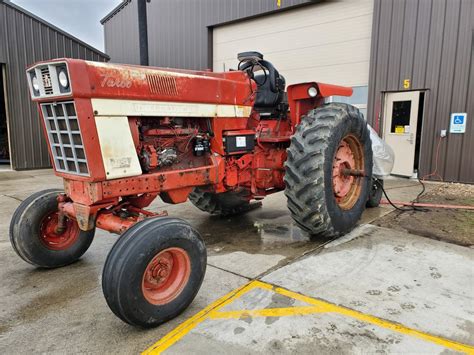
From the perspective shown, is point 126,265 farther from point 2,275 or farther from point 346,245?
point 346,245

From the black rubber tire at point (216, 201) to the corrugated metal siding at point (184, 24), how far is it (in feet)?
21.7

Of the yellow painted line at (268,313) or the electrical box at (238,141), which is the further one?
the electrical box at (238,141)

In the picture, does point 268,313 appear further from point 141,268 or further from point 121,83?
point 121,83

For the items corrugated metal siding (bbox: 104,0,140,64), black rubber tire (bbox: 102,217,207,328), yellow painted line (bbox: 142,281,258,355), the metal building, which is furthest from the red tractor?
corrugated metal siding (bbox: 104,0,140,64)

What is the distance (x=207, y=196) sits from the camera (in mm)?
4586

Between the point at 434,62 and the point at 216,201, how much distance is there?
18.6 feet

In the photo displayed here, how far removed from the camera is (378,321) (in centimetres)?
232

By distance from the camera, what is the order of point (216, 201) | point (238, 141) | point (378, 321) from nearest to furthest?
1. point (378, 321)
2. point (238, 141)
3. point (216, 201)

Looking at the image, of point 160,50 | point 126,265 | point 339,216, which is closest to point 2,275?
point 126,265

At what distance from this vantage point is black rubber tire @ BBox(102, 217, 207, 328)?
6.88 ft

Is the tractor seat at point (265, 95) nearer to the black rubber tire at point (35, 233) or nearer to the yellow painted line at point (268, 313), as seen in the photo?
the black rubber tire at point (35, 233)

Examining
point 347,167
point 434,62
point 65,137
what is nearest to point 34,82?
point 65,137

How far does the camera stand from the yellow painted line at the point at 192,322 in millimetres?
2098

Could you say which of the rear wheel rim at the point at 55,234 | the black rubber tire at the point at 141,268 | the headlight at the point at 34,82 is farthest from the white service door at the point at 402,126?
the headlight at the point at 34,82
